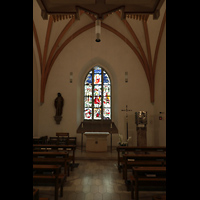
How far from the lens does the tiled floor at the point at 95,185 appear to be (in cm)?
390

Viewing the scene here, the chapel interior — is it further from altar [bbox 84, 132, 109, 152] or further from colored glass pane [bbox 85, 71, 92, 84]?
altar [bbox 84, 132, 109, 152]

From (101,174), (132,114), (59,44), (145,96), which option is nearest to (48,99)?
(59,44)

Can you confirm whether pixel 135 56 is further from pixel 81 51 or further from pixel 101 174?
pixel 101 174

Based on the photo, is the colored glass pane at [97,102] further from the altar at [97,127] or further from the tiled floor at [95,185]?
the tiled floor at [95,185]

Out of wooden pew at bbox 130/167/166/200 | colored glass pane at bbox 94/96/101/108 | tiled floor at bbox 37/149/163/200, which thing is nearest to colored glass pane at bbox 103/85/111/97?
colored glass pane at bbox 94/96/101/108

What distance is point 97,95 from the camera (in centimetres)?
1128

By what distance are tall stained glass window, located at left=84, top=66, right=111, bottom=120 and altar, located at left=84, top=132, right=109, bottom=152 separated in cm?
306

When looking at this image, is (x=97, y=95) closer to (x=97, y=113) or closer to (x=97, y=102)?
(x=97, y=102)

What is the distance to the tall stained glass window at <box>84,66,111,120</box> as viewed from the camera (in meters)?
11.2

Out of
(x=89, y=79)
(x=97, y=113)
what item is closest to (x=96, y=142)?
(x=97, y=113)

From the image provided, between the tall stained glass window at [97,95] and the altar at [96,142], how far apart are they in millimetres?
3061

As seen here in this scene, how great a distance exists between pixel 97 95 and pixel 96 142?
3.79m

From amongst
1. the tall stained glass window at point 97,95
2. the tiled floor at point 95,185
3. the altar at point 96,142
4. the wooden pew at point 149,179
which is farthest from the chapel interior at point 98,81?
the wooden pew at point 149,179
